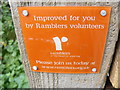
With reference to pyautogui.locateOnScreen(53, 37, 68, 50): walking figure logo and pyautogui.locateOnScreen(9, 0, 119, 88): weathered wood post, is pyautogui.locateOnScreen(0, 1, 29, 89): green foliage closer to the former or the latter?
pyautogui.locateOnScreen(9, 0, 119, 88): weathered wood post

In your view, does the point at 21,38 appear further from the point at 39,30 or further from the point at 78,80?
the point at 78,80

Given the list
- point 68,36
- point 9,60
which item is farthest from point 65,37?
point 9,60

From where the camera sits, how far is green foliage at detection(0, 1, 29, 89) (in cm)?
164

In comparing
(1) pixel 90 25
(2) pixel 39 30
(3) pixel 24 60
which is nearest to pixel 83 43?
(1) pixel 90 25

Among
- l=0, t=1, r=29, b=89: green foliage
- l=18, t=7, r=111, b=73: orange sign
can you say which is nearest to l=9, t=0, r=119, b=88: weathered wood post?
l=18, t=7, r=111, b=73: orange sign

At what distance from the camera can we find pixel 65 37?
2.74 ft

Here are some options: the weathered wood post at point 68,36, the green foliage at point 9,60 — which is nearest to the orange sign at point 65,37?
the weathered wood post at point 68,36

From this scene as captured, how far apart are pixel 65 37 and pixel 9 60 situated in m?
1.32

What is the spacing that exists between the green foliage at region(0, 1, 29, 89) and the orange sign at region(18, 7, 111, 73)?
29.5 inches

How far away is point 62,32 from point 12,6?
0.92 ft

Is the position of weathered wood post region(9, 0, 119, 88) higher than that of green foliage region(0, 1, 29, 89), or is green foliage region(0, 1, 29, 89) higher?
weathered wood post region(9, 0, 119, 88)

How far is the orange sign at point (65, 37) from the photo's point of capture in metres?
0.77

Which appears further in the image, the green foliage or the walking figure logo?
the green foliage

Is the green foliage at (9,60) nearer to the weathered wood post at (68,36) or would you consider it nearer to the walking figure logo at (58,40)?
the weathered wood post at (68,36)
